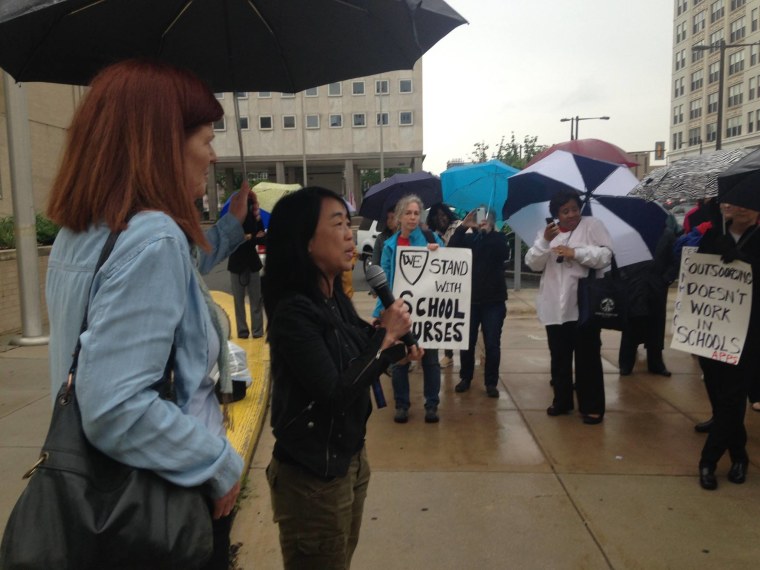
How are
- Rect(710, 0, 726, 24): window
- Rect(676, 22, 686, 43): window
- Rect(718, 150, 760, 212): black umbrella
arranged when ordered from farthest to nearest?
Rect(676, 22, 686, 43): window, Rect(710, 0, 726, 24): window, Rect(718, 150, 760, 212): black umbrella

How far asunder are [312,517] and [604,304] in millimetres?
3705

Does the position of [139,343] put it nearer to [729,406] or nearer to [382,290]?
[382,290]

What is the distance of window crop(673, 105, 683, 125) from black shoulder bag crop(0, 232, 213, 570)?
9567 cm

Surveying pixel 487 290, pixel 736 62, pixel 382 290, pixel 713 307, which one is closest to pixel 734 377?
pixel 713 307

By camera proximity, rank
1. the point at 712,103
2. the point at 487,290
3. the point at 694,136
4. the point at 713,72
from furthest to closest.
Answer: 1. the point at 694,136
2. the point at 712,103
3. the point at 713,72
4. the point at 487,290

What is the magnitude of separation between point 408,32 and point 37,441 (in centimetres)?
397

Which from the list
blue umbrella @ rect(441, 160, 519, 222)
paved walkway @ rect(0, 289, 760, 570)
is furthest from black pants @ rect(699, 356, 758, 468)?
blue umbrella @ rect(441, 160, 519, 222)

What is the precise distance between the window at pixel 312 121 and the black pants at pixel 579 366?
181 feet

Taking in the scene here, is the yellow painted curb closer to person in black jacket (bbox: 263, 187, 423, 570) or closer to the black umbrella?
person in black jacket (bbox: 263, 187, 423, 570)

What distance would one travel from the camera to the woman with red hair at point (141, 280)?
4.21ft

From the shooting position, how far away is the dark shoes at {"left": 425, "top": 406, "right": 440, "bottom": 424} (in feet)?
17.9

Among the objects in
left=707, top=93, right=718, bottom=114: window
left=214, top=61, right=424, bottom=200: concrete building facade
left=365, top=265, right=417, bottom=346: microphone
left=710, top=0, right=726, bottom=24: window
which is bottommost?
left=365, top=265, right=417, bottom=346: microphone

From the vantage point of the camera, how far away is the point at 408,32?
2629 millimetres

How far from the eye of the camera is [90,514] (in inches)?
48.0
